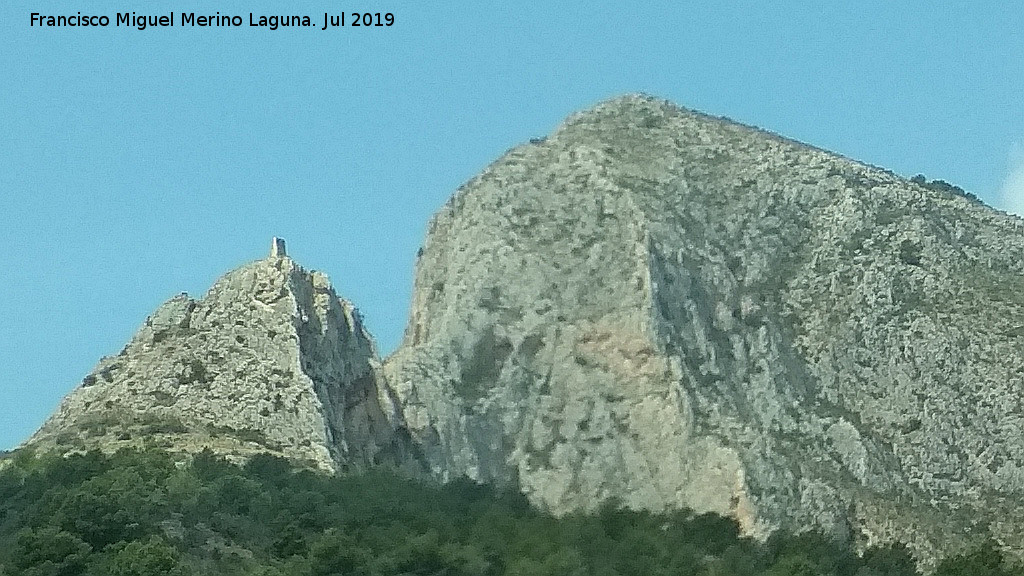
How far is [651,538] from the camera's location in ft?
243

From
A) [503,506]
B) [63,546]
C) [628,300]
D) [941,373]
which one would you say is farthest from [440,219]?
[63,546]

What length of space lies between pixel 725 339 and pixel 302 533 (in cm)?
4821

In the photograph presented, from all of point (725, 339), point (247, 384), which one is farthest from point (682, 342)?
point (247, 384)

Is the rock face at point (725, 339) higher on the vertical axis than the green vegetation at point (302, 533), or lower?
higher

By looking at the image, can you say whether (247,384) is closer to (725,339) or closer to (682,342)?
(682,342)

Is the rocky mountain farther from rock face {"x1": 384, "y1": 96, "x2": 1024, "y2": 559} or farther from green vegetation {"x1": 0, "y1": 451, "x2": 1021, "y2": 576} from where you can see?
green vegetation {"x1": 0, "y1": 451, "x2": 1021, "y2": 576}

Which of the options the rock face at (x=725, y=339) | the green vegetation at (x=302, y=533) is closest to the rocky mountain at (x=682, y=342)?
the rock face at (x=725, y=339)

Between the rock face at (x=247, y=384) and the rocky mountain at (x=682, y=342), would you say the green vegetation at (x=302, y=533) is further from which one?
the rocky mountain at (x=682, y=342)

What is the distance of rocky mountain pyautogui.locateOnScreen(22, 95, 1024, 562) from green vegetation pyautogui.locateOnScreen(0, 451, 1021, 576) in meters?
7.96

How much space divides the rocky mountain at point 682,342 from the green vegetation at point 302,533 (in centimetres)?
796

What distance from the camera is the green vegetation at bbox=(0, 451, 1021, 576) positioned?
159 feet

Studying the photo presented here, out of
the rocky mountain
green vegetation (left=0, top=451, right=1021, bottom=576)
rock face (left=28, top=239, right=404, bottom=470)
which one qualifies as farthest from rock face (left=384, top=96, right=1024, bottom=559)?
green vegetation (left=0, top=451, right=1021, bottom=576)

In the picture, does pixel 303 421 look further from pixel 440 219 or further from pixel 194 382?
pixel 440 219

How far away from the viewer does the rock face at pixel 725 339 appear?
90312 mm
